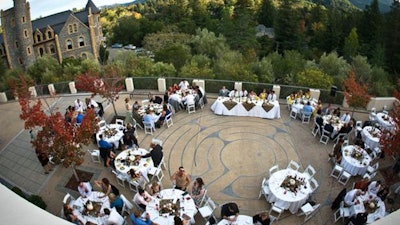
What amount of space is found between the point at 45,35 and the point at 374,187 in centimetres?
5499

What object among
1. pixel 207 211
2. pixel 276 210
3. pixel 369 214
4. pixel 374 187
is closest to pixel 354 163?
pixel 374 187

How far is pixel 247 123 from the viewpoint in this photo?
56.1ft

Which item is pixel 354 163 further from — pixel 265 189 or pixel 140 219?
pixel 140 219

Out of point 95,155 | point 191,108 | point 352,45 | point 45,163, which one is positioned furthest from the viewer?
point 352,45

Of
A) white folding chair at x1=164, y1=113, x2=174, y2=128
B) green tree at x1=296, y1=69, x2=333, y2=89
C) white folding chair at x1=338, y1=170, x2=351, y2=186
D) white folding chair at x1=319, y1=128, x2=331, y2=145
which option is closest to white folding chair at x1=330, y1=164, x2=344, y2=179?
white folding chair at x1=338, y1=170, x2=351, y2=186

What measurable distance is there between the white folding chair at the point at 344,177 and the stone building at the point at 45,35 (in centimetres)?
5106

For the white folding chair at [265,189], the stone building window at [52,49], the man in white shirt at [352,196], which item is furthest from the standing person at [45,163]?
the stone building window at [52,49]

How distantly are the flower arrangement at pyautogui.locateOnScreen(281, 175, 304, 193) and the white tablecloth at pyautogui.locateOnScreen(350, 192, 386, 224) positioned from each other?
5.94 feet

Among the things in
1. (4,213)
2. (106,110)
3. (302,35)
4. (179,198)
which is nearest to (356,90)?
(179,198)

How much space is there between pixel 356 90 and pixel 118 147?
1141 cm

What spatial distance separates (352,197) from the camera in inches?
434

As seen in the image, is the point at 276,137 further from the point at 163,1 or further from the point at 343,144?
the point at 163,1

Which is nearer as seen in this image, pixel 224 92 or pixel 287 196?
pixel 287 196

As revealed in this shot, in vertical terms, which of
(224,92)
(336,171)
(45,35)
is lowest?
(336,171)
